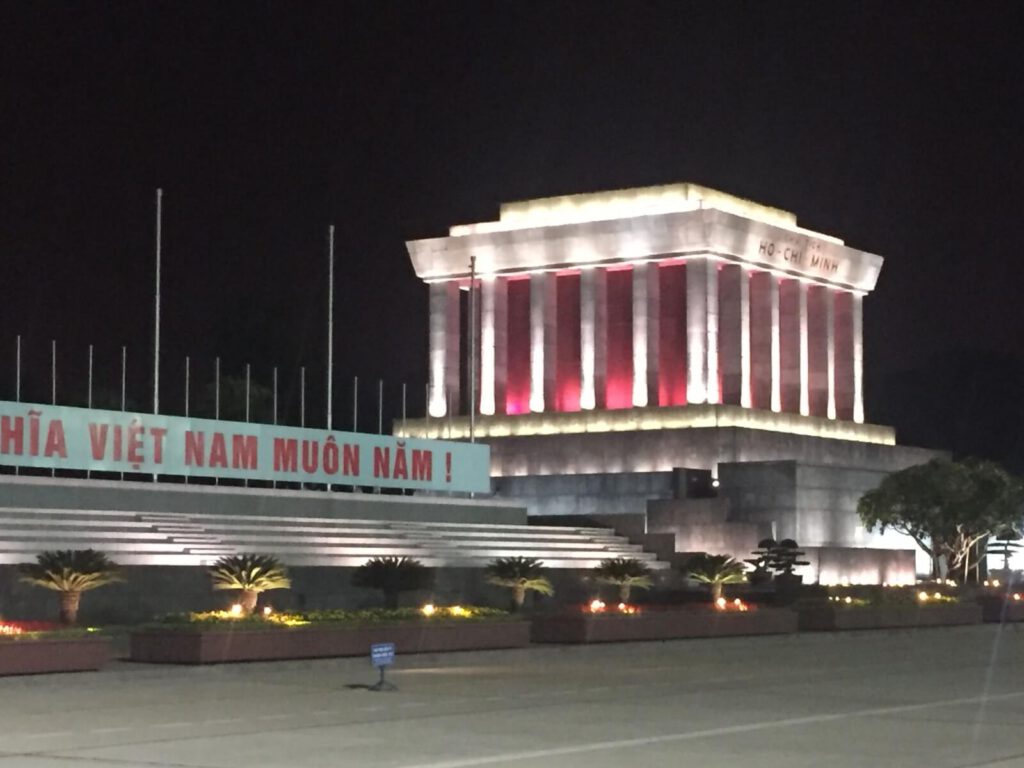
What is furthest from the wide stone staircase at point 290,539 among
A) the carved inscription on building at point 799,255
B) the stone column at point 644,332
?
the carved inscription on building at point 799,255

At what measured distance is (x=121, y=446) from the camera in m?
45.1

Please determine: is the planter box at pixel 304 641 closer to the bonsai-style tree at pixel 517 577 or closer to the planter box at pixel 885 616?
the bonsai-style tree at pixel 517 577

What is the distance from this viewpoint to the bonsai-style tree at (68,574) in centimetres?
3341

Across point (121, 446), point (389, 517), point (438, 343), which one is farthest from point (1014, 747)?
point (438, 343)

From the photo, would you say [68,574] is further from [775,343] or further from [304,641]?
[775,343]

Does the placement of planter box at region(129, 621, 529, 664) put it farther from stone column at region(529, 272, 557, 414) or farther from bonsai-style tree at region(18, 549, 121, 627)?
stone column at region(529, 272, 557, 414)

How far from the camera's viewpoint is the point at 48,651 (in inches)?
1063

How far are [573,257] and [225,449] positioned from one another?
3037cm

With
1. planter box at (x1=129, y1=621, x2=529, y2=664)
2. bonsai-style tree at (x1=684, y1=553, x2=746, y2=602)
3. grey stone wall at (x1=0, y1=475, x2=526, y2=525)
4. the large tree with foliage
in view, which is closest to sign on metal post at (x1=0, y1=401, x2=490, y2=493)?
grey stone wall at (x1=0, y1=475, x2=526, y2=525)

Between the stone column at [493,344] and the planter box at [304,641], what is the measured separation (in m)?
43.2

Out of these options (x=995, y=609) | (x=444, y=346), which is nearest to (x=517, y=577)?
(x=995, y=609)

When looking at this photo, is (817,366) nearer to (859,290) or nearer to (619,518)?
(859,290)

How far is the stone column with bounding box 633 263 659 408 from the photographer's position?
73.7 meters

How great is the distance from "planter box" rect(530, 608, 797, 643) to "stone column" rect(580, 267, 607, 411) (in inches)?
1246
